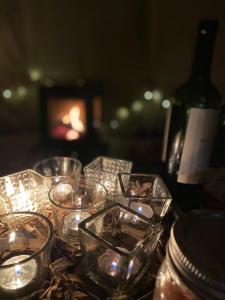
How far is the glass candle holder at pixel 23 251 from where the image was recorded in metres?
0.38

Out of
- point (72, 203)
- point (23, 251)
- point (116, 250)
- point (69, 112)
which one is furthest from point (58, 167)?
point (69, 112)

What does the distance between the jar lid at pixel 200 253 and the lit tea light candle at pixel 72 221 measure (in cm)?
21

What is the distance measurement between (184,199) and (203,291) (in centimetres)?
35

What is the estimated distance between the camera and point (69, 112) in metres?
1.72

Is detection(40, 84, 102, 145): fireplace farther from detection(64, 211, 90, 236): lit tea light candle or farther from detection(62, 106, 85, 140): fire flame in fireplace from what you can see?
detection(64, 211, 90, 236): lit tea light candle

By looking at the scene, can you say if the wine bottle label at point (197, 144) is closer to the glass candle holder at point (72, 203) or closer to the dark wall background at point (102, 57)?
the glass candle holder at point (72, 203)

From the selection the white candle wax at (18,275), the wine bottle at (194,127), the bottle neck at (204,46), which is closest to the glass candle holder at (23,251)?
the white candle wax at (18,275)

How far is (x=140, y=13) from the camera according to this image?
5.18 ft

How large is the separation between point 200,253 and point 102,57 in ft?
5.15

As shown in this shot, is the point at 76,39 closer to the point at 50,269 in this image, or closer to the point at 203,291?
the point at 50,269

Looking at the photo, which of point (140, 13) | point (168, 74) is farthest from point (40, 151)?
point (140, 13)

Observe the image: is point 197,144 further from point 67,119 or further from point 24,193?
point 67,119

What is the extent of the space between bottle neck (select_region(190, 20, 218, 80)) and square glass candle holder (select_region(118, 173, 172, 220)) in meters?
0.24

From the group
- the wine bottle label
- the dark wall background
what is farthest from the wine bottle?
the dark wall background
